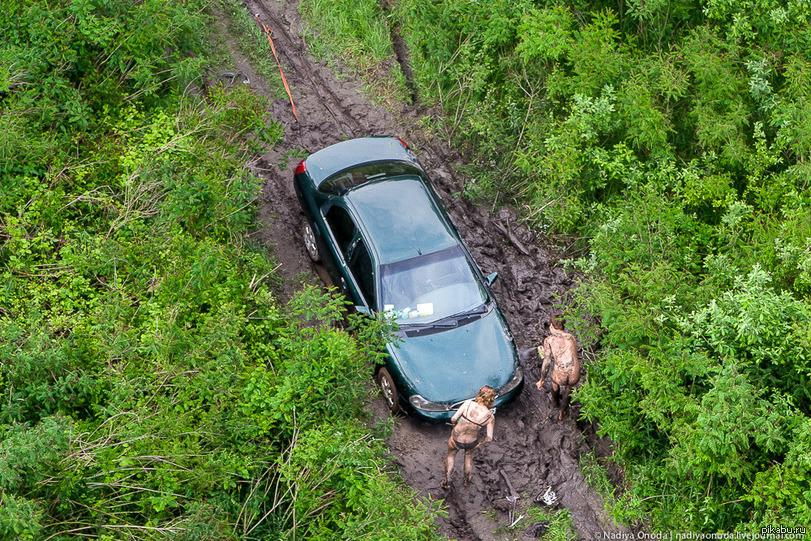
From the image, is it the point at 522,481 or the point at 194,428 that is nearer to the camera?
the point at 194,428

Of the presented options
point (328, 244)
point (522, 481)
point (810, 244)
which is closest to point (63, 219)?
point (328, 244)

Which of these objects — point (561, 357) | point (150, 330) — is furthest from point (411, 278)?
point (150, 330)

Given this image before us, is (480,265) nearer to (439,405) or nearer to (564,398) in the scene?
(564,398)

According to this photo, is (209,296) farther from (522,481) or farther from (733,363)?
(733,363)

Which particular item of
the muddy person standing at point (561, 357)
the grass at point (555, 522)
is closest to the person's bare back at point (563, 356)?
the muddy person standing at point (561, 357)

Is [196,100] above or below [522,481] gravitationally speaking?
above

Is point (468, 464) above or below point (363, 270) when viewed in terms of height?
below

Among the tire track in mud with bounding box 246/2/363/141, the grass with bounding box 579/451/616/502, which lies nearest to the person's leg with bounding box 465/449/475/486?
the grass with bounding box 579/451/616/502
